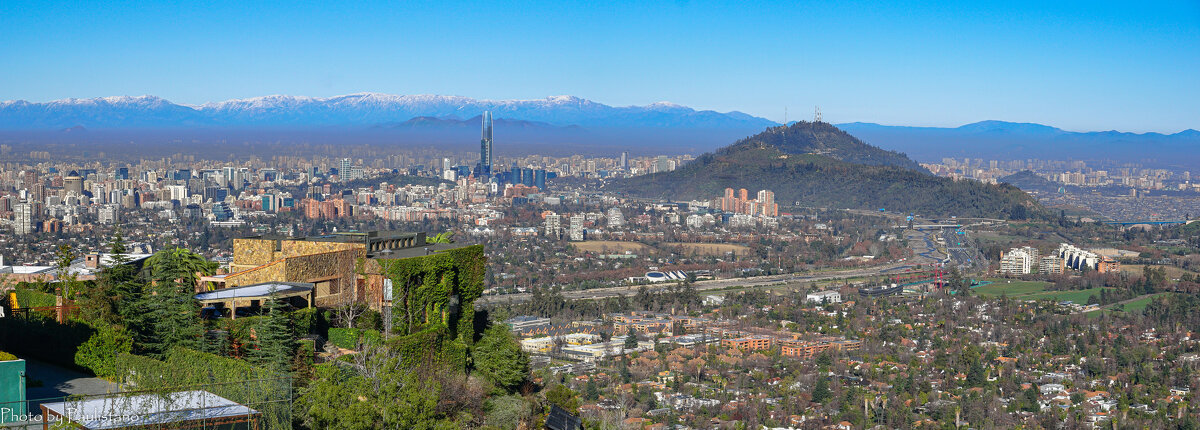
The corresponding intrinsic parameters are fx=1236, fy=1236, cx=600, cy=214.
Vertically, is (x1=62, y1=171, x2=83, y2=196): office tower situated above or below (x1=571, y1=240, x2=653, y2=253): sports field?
above

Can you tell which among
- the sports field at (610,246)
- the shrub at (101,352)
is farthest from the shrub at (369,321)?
the sports field at (610,246)

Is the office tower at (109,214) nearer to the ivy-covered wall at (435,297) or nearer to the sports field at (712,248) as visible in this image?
the sports field at (712,248)

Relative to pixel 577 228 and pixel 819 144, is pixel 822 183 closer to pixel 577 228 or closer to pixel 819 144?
pixel 819 144

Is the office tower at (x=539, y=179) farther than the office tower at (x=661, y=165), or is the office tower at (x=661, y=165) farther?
the office tower at (x=661, y=165)

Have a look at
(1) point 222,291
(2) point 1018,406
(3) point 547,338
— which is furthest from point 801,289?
(1) point 222,291

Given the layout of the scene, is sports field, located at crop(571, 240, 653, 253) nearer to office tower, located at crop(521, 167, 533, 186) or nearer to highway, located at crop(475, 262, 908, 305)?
highway, located at crop(475, 262, 908, 305)

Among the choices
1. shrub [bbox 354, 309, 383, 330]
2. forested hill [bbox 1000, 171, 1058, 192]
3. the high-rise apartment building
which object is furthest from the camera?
forested hill [bbox 1000, 171, 1058, 192]

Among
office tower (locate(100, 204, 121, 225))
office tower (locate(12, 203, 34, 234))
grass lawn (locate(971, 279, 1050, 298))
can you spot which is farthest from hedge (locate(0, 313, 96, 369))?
office tower (locate(100, 204, 121, 225))
